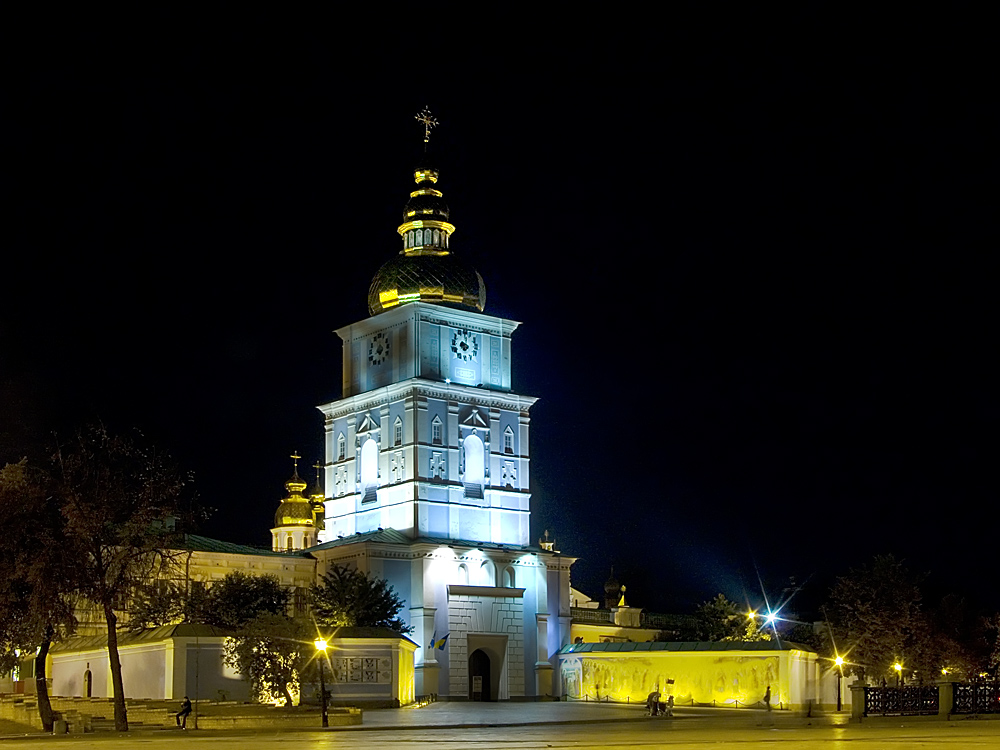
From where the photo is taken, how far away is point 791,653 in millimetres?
60125

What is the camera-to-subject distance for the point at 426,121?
7738cm

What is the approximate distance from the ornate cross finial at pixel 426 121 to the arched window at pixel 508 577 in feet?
69.4

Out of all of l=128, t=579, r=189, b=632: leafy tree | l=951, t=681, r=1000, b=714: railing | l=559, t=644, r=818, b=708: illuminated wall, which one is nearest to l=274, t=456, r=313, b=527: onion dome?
l=559, t=644, r=818, b=708: illuminated wall

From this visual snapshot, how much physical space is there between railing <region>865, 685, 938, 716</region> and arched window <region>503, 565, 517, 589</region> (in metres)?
27.9

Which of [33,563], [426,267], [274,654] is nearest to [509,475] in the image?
[426,267]

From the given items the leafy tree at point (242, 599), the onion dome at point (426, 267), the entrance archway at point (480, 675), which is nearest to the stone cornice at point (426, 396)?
the onion dome at point (426, 267)

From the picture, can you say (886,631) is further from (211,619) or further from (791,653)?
(211,619)

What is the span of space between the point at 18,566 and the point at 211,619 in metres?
16.9

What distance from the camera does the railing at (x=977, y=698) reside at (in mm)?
44125

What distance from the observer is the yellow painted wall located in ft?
198

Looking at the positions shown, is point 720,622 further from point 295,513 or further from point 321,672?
point 321,672

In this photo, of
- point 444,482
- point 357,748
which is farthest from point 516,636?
point 357,748

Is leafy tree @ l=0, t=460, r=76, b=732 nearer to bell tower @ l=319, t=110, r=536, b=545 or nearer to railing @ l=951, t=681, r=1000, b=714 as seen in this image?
railing @ l=951, t=681, r=1000, b=714

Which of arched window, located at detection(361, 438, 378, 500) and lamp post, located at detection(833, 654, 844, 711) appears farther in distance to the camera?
arched window, located at detection(361, 438, 378, 500)
